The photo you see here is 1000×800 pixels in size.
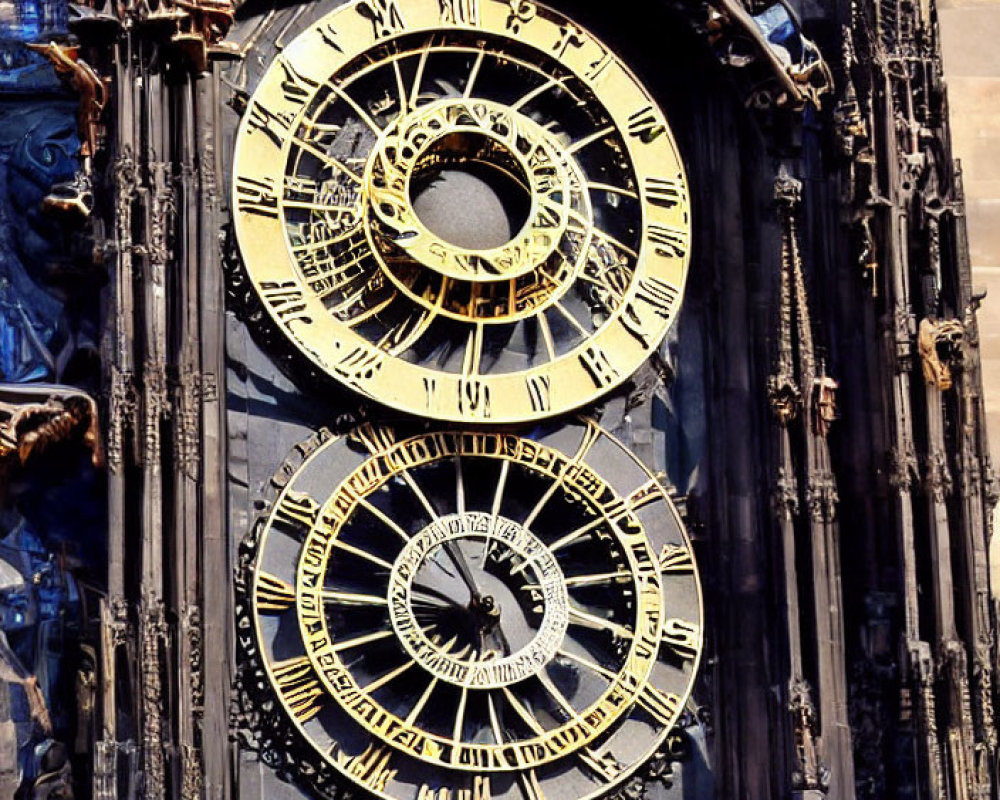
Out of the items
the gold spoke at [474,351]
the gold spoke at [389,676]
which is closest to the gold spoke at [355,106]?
the gold spoke at [474,351]

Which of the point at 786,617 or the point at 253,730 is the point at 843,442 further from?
the point at 253,730

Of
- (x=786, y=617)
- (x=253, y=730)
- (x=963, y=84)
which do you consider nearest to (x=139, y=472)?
(x=253, y=730)

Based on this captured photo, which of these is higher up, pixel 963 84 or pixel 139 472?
pixel 963 84

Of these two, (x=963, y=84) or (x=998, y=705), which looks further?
(x=963, y=84)

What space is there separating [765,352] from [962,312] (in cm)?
75

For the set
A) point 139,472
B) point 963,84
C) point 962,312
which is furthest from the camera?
point 963,84

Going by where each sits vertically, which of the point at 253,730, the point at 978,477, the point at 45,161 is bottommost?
the point at 253,730

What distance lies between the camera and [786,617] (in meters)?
13.9

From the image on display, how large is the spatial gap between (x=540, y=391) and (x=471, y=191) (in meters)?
0.84

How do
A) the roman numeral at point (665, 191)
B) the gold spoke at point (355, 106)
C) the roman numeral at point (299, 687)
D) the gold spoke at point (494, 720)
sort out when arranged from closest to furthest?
the roman numeral at point (299, 687) → the gold spoke at point (494, 720) → the gold spoke at point (355, 106) → the roman numeral at point (665, 191)

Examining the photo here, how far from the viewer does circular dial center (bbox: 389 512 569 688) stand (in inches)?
541

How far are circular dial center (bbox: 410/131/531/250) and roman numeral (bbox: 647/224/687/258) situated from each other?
0.51 meters

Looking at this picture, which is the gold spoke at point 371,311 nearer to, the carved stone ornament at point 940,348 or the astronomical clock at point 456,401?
the astronomical clock at point 456,401

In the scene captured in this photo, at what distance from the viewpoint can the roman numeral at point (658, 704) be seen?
Result: 1398cm
